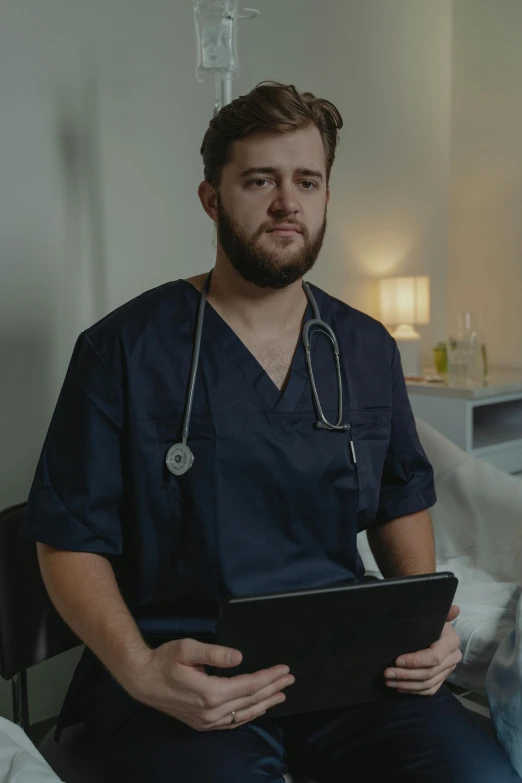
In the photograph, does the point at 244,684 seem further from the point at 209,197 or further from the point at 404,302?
the point at 404,302

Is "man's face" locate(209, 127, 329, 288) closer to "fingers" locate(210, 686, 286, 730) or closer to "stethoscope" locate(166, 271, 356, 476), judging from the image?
"stethoscope" locate(166, 271, 356, 476)

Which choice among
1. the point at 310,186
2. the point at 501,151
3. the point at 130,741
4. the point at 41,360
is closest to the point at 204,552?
the point at 130,741

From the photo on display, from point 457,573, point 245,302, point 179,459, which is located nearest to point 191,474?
point 179,459

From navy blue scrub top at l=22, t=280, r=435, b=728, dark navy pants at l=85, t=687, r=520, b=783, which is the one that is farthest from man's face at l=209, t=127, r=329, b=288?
dark navy pants at l=85, t=687, r=520, b=783

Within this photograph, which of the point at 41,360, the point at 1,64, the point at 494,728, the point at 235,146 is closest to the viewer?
the point at 494,728

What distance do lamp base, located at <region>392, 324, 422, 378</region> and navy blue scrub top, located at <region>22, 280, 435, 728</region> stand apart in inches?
60.7

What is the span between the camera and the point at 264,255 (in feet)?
4.03

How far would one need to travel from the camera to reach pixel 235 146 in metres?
1.25

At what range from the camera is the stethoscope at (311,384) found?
A: 3.78 ft

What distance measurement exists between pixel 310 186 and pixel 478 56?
2047mm

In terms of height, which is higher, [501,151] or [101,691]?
[501,151]

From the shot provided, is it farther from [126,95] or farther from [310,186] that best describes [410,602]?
[126,95]

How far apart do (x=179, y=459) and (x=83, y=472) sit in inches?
5.1

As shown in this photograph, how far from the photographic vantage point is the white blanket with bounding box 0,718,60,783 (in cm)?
79
